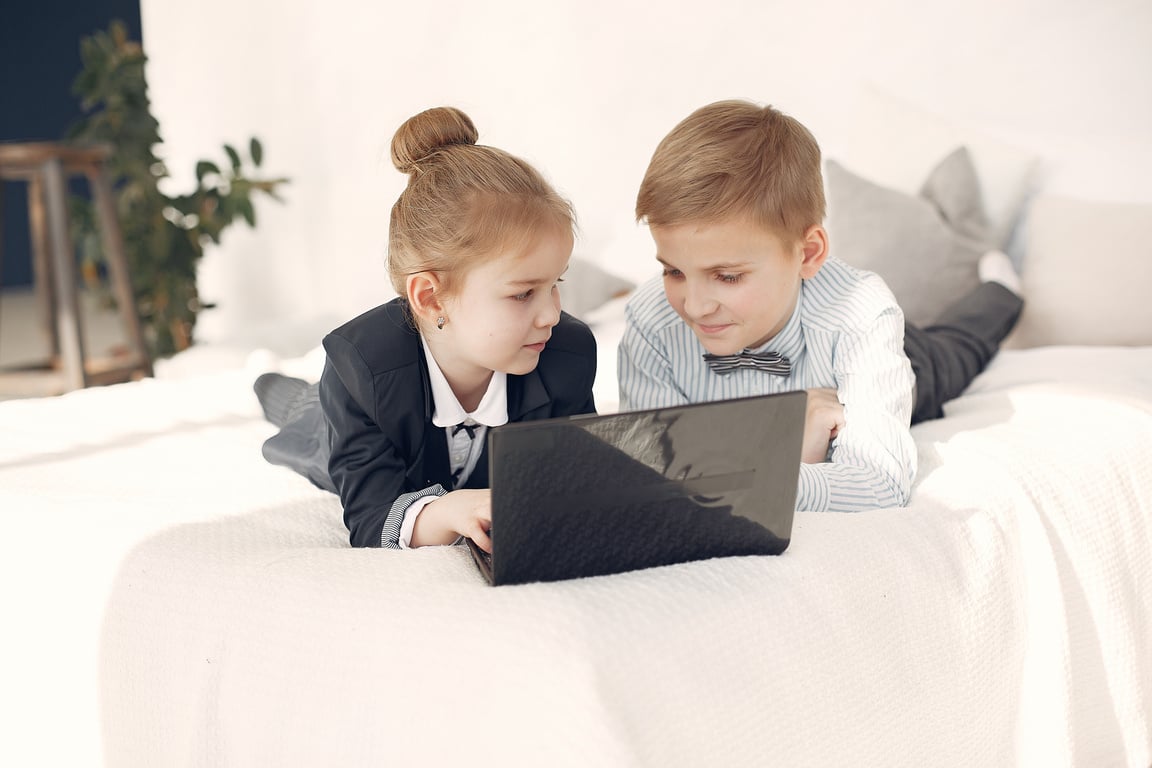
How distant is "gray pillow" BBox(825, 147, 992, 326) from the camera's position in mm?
2150

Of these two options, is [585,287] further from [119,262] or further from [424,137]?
[119,262]

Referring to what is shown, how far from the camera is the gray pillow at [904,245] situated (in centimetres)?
215

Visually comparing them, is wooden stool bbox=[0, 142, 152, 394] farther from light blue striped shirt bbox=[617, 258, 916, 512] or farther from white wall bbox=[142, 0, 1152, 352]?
Answer: light blue striped shirt bbox=[617, 258, 916, 512]

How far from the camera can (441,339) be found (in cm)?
129

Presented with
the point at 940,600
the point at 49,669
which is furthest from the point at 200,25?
the point at 940,600

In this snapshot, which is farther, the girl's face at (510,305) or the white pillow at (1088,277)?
the white pillow at (1088,277)

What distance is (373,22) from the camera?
353 cm

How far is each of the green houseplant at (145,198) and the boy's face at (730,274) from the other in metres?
2.50

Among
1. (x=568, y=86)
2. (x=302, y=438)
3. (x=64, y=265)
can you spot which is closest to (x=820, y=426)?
(x=302, y=438)

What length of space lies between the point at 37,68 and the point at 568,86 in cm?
502

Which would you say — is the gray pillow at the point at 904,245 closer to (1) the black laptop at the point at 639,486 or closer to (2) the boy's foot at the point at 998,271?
(2) the boy's foot at the point at 998,271

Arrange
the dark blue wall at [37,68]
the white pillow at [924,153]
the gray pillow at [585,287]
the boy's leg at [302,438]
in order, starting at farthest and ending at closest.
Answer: the dark blue wall at [37,68], the gray pillow at [585,287], the white pillow at [924,153], the boy's leg at [302,438]

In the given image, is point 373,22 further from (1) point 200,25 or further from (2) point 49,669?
(2) point 49,669

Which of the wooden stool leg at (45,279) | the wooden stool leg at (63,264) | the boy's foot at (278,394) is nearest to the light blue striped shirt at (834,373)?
the boy's foot at (278,394)
